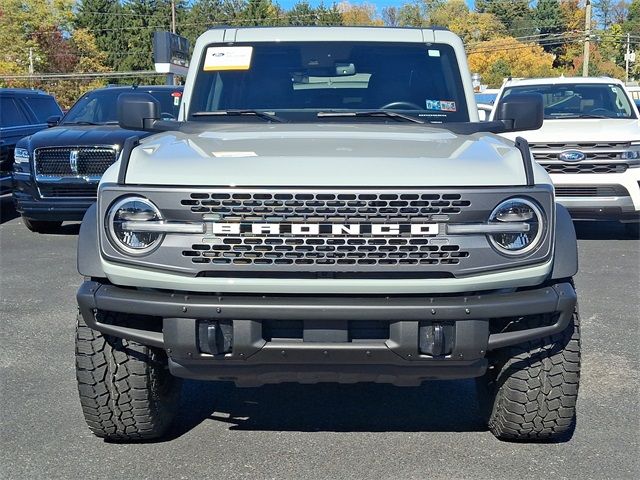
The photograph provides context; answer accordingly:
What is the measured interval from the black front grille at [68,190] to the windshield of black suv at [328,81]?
5.21m

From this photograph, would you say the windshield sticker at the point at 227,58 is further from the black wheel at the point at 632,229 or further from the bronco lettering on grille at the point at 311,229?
the black wheel at the point at 632,229

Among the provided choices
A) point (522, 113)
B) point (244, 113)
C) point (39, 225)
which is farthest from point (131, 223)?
point (39, 225)

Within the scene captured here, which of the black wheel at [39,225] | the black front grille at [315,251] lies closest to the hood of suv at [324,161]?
the black front grille at [315,251]

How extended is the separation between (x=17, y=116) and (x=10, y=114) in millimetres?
164

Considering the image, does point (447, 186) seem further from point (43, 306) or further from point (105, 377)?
point (43, 306)

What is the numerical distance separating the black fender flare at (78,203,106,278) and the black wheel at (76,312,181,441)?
30 centimetres

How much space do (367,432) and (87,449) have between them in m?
1.32

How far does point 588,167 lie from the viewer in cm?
956

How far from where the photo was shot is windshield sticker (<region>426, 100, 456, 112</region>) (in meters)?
4.77

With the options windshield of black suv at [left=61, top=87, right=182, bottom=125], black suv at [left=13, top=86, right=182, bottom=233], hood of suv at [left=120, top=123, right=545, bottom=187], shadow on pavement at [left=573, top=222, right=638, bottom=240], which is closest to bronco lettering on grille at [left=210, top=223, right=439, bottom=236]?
hood of suv at [left=120, top=123, right=545, bottom=187]

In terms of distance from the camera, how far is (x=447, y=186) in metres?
3.29

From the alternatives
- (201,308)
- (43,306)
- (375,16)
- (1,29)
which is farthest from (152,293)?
(375,16)

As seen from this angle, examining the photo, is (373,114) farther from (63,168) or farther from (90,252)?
(63,168)

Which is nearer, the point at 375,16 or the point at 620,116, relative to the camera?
the point at 620,116
